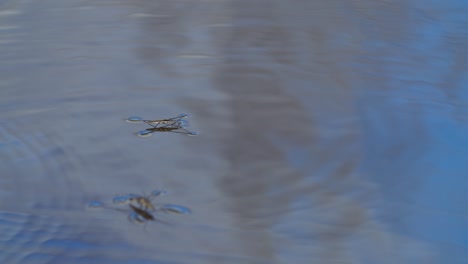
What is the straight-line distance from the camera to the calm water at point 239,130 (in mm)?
743

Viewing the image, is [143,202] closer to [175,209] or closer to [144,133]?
[175,209]

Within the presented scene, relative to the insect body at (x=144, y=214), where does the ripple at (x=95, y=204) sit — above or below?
above

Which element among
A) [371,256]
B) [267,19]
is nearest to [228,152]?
[371,256]

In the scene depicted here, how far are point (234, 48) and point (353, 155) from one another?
0.33 metres

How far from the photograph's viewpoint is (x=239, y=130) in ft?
3.02

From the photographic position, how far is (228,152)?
34.5 inches

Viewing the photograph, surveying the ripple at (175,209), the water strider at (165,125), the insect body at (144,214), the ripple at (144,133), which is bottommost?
the insect body at (144,214)

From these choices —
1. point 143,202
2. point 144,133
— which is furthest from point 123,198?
point 144,133

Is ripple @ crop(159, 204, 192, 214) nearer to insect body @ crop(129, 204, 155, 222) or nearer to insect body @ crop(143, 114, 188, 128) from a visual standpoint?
insect body @ crop(129, 204, 155, 222)

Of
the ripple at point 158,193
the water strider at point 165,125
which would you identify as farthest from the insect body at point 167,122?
the ripple at point 158,193

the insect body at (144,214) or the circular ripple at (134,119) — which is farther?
the circular ripple at (134,119)

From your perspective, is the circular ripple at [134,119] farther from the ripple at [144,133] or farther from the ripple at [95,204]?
the ripple at [95,204]

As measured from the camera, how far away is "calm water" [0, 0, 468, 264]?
2.44 feet

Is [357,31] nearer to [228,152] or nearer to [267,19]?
[267,19]
